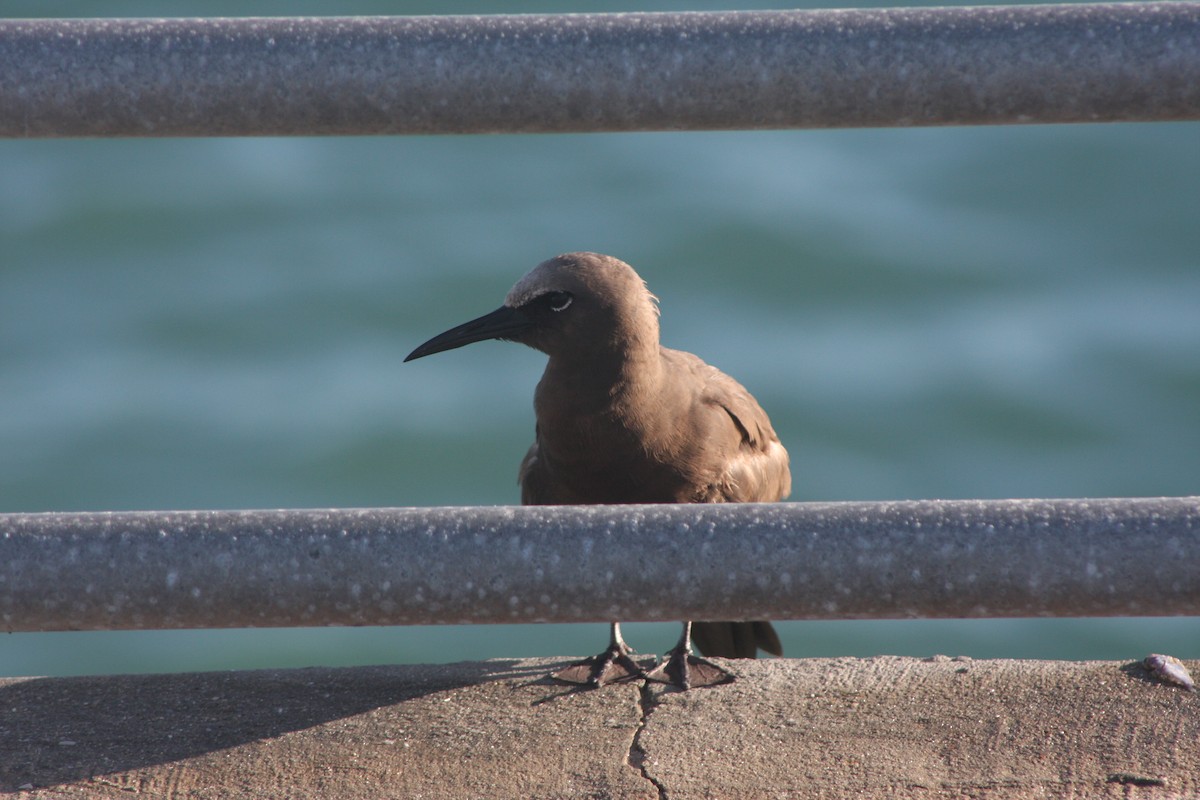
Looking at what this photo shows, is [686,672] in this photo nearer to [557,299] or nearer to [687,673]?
[687,673]

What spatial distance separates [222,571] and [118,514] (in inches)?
6.5

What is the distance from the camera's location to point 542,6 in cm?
1262

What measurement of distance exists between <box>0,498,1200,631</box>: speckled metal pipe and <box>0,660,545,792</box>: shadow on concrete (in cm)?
102

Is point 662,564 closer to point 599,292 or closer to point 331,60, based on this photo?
point 331,60

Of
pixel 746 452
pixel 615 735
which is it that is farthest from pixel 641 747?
pixel 746 452

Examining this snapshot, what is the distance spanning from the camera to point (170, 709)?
2.90 m

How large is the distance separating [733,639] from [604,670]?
5.57 ft

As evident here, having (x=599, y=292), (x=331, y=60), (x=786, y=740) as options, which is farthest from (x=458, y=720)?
(x=599, y=292)

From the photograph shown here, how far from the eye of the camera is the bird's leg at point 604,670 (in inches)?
124

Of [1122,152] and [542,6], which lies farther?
[542,6]

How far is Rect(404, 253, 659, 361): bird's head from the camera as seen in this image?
4254mm

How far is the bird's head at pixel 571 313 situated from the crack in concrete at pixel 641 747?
1461mm

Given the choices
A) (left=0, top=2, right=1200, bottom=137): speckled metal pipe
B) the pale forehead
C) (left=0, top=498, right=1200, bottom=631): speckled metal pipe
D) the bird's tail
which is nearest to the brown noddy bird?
the pale forehead

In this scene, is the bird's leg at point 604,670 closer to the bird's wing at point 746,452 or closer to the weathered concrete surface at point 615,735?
the weathered concrete surface at point 615,735
